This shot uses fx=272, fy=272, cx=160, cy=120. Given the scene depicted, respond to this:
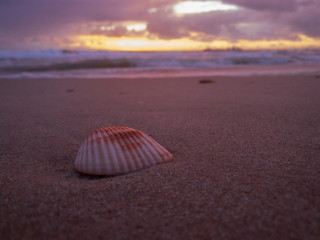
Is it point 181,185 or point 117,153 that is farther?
point 117,153

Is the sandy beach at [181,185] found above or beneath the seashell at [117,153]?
beneath

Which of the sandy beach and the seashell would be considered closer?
the sandy beach

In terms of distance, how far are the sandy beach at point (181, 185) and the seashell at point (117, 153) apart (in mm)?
53

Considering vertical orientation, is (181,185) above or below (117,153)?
below

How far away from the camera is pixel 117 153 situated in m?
1.47

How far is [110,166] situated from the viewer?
143cm

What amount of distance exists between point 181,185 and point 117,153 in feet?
1.33

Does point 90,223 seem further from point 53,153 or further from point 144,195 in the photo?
point 53,153

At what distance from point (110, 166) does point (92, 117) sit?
1585 millimetres

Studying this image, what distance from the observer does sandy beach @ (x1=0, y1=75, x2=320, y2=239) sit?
0.96 metres

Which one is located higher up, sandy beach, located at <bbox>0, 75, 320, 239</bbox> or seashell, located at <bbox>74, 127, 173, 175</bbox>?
seashell, located at <bbox>74, 127, 173, 175</bbox>

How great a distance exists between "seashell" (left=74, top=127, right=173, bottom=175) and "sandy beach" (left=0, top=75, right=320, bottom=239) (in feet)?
0.17

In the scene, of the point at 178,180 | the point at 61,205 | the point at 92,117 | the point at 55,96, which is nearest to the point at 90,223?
the point at 61,205

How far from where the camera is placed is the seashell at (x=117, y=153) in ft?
4.71
